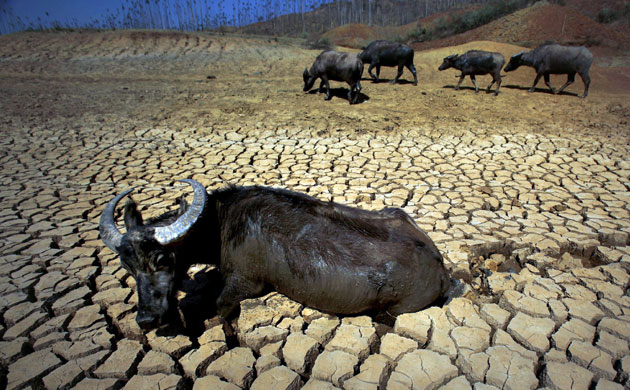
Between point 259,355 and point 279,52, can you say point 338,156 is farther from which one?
point 279,52

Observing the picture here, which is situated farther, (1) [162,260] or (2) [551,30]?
(2) [551,30]

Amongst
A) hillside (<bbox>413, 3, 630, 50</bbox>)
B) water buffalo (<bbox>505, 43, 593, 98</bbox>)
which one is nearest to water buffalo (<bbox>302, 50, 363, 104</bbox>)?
water buffalo (<bbox>505, 43, 593, 98</bbox>)

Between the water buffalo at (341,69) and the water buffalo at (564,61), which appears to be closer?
the water buffalo at (341,69)

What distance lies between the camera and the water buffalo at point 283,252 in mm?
2436

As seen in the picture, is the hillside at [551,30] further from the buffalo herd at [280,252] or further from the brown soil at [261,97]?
the buffalo herd at [280,252]

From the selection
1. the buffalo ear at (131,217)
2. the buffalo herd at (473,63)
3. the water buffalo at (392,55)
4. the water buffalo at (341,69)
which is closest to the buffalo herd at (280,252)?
the buffalo ear at (131,217)

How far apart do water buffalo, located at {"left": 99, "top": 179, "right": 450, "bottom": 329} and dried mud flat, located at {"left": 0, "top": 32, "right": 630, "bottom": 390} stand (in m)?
0.24

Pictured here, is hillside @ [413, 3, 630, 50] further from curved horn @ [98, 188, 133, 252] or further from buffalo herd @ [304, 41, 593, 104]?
curved horn @ [98, 188, 133, 252]

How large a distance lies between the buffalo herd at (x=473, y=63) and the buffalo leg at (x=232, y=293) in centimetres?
719

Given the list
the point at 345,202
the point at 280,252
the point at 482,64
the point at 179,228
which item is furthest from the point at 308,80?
the point at 179,228

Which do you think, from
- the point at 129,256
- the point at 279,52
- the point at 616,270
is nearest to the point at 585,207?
the point at 616,270

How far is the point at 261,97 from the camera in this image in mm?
9461

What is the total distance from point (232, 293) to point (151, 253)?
0.68 metres

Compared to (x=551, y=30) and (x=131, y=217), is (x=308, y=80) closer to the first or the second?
(x=131, y=217)
